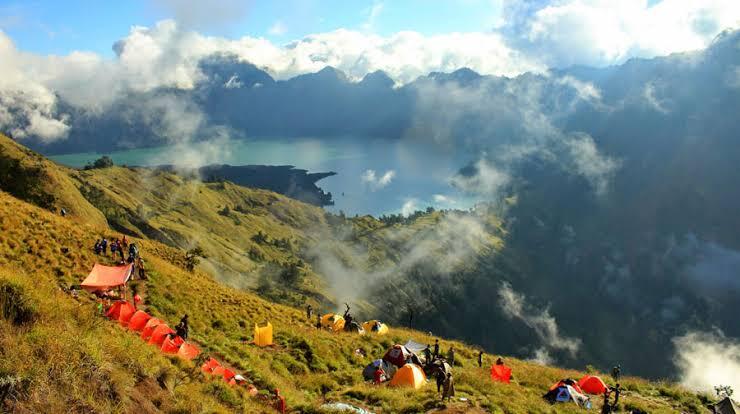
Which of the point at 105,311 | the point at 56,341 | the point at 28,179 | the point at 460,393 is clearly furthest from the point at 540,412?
the point at 28,179

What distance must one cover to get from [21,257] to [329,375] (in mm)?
20425

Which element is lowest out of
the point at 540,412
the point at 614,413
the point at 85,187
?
the point at 85,187

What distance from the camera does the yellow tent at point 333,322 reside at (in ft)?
147

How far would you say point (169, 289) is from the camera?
3456 centimetres

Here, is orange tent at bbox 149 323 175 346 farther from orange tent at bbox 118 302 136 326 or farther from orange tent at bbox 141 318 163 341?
orange tent at bbox 118 302 136 326

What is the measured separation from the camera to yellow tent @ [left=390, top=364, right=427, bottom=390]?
82.8ft

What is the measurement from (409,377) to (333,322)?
21485 mm

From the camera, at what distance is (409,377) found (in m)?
25.6

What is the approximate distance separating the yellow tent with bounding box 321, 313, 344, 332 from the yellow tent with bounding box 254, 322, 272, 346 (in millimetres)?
13649

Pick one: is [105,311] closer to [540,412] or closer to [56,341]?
[56,341]

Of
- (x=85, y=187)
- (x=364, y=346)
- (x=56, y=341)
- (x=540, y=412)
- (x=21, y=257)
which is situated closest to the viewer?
(x=56, y=341)

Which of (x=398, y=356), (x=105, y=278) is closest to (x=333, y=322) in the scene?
(x=398, y=356)

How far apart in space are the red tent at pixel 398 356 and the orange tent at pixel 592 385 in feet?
38.4

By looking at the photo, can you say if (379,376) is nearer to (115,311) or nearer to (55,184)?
(115,311)
